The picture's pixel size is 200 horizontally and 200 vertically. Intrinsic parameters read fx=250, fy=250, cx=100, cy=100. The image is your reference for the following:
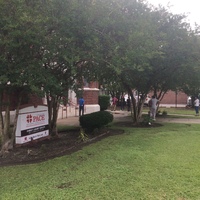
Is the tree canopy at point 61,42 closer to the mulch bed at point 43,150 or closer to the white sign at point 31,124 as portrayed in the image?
the white sign at point 31,124

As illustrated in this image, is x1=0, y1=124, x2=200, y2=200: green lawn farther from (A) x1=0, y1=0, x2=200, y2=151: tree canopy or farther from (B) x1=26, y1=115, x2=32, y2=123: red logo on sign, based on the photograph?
(B) x1=26, y1=115, x2=32, y2=123: red logo on sign

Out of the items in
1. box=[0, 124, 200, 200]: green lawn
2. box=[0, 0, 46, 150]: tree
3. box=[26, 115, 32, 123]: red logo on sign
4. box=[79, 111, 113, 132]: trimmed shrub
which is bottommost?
box=[0, 124, 200, 200]: green lawn

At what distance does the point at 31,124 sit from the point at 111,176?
4.14 metres

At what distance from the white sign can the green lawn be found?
200 cm

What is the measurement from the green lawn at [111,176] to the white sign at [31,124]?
6.55ft

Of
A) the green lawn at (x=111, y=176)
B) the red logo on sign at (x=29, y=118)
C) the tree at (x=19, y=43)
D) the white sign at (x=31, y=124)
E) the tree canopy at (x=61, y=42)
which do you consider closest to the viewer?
the green lawn at (x=111, y=176)

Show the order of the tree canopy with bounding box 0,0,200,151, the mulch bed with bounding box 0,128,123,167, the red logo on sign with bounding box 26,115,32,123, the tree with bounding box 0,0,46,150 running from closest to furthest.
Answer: the tree with bounding box 0,0,46,150 < the tree canopy with bounding box 0,0,200,151 < the mulch bed with bounding box 0,128,123,167 < the red logo on sign with bounding box 26,115,32,123

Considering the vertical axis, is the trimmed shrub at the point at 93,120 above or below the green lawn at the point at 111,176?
above

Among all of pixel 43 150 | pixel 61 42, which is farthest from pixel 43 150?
pixel 61 42

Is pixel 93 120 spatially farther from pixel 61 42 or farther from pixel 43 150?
pixel 61 42

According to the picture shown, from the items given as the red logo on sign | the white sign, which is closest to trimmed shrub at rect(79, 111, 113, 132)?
the white sign

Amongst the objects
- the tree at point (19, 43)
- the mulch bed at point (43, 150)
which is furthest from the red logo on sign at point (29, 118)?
the tree at point (19, 43)

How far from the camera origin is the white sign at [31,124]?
305 inches

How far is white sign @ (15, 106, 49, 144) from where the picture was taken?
7.75 metres
